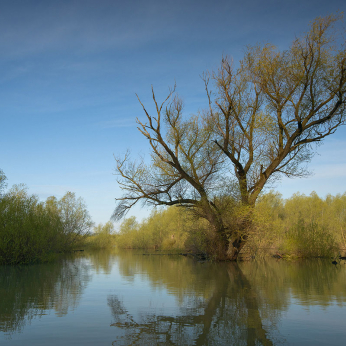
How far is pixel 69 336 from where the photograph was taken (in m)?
4.49

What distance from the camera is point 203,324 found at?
5.14 metres

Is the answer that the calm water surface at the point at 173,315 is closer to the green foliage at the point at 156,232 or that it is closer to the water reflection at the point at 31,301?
the water reflection at the point at 31,301

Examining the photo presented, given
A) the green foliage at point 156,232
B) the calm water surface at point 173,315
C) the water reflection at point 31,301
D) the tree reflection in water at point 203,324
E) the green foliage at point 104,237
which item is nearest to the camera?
the tree reflection in water at point 203,324

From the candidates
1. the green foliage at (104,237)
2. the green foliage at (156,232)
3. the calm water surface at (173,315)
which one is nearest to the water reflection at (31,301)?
the calm water surface at (173,315)

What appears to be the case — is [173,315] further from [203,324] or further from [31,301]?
[31,301]

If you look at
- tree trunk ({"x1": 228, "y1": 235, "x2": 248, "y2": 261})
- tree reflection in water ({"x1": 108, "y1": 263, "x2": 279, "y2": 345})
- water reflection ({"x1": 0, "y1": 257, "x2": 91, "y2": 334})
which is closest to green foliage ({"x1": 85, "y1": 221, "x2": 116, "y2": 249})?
tree trunk ({"x1": 228, "y1": 235, "x2": 248, "y2": 261})

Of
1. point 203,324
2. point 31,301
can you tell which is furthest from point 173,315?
point 31,301

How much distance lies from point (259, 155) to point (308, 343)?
57.3 feet

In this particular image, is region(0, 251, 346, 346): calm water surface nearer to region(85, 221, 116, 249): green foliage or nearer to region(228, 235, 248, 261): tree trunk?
region(228, 235, 248, 261): tree trunk

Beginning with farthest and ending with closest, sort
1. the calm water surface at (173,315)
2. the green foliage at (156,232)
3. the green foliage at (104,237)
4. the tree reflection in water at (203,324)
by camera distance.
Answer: the green foliage at (104,237)
the green foliage at (156,232)
the calm water surface at (173,315)
the tree reflection in water at (203,324)

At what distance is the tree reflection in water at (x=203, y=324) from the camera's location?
4.30 meters

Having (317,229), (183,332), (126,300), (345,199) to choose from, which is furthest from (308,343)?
(345,199)

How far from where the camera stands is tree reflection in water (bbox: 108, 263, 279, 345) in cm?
430

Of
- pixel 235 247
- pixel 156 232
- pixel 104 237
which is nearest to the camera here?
pixel 235 247
